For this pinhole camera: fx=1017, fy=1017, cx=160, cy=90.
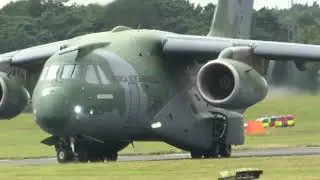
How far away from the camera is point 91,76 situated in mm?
32219

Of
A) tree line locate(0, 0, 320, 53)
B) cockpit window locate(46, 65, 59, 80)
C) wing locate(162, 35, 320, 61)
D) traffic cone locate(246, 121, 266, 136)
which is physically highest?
wing locate(162, 35, 320, 61)

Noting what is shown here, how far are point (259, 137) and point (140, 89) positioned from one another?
1050 inches

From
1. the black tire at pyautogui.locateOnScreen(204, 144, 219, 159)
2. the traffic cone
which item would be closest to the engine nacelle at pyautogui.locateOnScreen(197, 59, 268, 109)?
the black tire at pyautogui.locateOnScreen(204, 144, 219, 159)

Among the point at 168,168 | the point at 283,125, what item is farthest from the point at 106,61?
the point at 283,125

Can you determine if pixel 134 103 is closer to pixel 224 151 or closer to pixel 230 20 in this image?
pixel 224 151

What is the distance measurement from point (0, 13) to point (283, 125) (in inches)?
1499

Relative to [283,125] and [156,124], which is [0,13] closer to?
[283,125]

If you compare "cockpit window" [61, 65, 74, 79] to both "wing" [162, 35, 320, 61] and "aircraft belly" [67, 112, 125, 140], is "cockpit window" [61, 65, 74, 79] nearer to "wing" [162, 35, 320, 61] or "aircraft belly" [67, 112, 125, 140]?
"aircraft belly" [67, 112, 125, 140]

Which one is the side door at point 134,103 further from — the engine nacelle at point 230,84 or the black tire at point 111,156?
the black tire at point 111,156

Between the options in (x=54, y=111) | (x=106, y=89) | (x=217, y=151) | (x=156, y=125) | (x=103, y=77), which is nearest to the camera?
(x=54, y=111)

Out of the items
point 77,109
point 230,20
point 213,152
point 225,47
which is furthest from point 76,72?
point 230,20

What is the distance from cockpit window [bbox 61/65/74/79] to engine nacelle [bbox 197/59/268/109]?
409 centimetres

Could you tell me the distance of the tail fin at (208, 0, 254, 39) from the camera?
3956 cm

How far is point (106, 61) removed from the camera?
1291 inches
